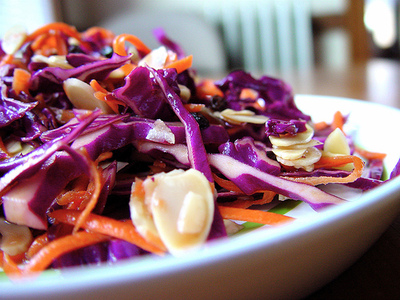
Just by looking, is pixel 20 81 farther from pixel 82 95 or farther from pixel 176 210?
pixel 176 210

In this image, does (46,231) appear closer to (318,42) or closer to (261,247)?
(261,247)

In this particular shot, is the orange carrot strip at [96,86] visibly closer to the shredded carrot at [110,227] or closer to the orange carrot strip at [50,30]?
the shredded carrot at [110,227]

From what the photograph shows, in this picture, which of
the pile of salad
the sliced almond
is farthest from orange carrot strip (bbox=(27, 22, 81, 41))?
the sliced almond

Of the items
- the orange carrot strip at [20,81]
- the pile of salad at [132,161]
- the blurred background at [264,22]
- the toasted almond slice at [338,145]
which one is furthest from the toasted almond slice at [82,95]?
the blurred background at [264,22]

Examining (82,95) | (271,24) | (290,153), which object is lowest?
(271,24)

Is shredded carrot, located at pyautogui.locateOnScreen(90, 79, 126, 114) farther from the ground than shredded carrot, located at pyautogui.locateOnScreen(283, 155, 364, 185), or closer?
farther from the ground

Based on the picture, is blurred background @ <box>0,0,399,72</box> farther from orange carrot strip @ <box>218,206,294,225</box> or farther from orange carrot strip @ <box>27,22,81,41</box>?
orange carrot strip @ <box>218,206,294,225</box>

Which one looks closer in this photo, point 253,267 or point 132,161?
point 253,267

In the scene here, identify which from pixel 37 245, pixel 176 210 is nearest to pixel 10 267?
pixel 37 245

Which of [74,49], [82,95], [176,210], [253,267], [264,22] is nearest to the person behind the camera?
[253,267]
